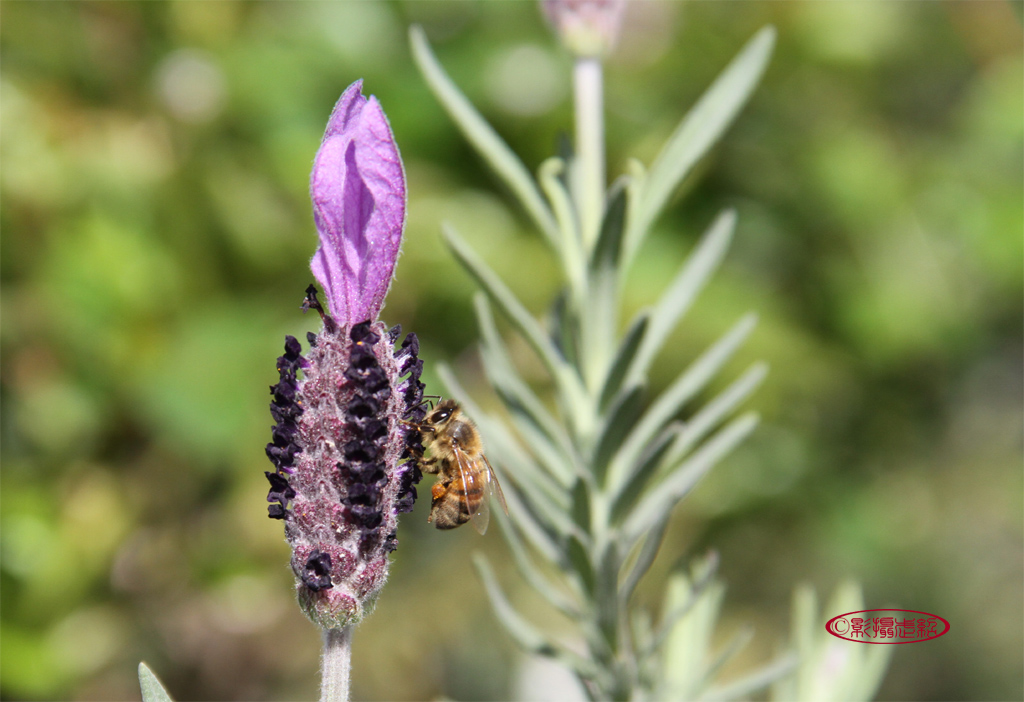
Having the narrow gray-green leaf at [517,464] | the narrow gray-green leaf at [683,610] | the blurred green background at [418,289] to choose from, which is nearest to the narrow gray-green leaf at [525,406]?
the narrow gray-green leaf at [517,464]

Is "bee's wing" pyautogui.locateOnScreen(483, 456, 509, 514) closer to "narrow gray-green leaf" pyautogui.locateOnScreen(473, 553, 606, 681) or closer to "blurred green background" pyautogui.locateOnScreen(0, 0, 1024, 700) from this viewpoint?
"narrow gray-green leaf" pyautogui.locateOnScreen(473, 553, 606, 681)

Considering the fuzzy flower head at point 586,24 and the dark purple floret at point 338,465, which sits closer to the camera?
the dark purple floret at point 338,465

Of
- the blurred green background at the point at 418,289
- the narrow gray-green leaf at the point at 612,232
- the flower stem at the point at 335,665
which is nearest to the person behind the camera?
the flower stem at the point at 335,665

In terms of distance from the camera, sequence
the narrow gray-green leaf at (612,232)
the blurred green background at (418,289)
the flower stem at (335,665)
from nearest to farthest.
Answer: the flower stem at (335,665)
the narrow gray-green leaf at (612,232)
the blurred green background at (418,289)

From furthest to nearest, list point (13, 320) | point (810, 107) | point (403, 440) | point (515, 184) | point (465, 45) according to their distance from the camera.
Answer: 1. point (810, 107)
2. point (465, 45)
3. point (13, 320)
4. point (515, 184)
5. point (403, 440)

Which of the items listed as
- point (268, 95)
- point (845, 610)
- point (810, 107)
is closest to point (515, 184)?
point (845, 610)

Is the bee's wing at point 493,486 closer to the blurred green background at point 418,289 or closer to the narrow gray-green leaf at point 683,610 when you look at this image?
the narrow gray-green leaf at point 683,610

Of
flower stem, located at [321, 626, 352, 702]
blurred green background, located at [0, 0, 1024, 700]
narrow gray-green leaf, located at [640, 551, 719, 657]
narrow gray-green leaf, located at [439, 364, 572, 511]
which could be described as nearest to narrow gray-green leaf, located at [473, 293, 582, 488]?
narrow gray-green leaf, located at [439, 364, 572, 511]

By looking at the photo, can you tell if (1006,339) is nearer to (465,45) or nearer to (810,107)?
(810,107)

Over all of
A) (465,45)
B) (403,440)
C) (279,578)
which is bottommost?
(403,440)
